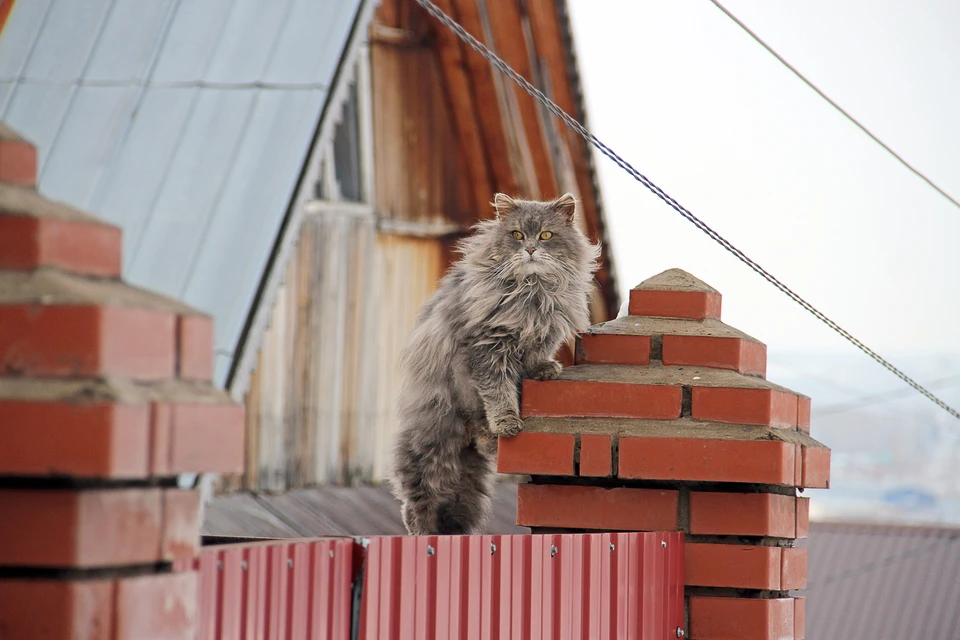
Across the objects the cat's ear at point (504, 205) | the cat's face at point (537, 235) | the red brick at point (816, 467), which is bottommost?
the red brick at point (816, 467)

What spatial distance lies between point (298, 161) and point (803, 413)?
269cm

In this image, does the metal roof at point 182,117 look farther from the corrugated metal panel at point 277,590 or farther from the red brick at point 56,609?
the red brick at point 56,609

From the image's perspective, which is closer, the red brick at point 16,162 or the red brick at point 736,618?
the red brick at point 16,162

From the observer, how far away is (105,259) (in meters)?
1.71

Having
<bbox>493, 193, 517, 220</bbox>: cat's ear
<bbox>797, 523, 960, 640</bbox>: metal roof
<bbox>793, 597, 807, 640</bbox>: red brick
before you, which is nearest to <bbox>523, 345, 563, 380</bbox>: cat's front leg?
<bbox>493, 193, 517, 220</bbox>: cat's ear

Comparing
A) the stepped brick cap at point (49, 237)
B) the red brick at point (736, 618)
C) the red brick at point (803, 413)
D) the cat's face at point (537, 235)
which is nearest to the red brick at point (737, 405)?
the red brick at point (803, 413)

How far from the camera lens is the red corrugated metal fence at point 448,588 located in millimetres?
1976

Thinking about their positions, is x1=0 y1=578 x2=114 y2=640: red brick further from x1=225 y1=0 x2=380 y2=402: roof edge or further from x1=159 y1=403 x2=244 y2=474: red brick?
x1=225 y1=0 x2=380 y2=402: roof edge

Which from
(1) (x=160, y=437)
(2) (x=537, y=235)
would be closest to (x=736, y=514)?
(2) (x=537, y=235)

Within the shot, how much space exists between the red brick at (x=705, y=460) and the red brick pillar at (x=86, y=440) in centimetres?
174

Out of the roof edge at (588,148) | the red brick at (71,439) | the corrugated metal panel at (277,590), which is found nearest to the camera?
the red brick at (71,439)

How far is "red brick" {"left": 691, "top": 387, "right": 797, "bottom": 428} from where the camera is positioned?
3.27 m

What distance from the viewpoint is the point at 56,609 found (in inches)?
60.1

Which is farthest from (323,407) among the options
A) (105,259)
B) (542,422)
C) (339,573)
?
(105,259)
